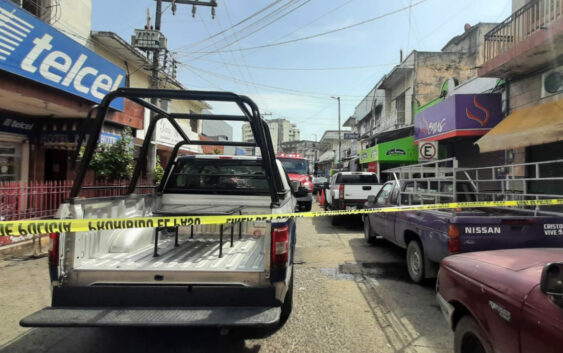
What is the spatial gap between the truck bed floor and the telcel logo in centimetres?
612

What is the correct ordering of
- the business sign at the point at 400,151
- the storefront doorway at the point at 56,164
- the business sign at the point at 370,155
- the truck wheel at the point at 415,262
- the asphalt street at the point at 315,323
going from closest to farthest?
the asphalt street at the point at 315,323
the truck wheel at the point at 415,262
the storefront doorway at the point at 56,164
the business sign at the point at 400,151
the business sign at the point at 370,155

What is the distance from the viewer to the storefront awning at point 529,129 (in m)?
7.25

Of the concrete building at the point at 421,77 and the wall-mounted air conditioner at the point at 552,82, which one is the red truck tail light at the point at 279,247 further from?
the concrete building at the point at 421,77

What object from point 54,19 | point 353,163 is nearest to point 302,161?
point 54,19

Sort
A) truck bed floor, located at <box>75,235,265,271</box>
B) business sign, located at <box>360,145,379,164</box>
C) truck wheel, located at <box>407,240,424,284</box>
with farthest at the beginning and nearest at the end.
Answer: business sign, located at <box>360,145,379,164</box>, truck wheel, located at <box>407,240,424,284</box>, truck bed floor, located at <box>75,235,265,271</box>

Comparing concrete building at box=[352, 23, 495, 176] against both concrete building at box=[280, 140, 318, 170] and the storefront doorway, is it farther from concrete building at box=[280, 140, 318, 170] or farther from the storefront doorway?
concrete building at box=[280, 140, 318, 170]

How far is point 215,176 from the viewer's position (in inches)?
193

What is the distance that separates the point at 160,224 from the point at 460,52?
22.6m

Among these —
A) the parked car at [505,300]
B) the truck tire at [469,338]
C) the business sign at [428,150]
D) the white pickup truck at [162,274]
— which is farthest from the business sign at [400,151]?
the truck tire at [469,338]

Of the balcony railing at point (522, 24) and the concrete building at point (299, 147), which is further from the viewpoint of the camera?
the concrete building at point (299, 147)

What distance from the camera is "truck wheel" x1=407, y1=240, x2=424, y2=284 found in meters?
5.05

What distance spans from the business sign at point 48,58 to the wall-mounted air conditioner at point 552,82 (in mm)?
12036

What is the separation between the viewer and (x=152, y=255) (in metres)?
3.73

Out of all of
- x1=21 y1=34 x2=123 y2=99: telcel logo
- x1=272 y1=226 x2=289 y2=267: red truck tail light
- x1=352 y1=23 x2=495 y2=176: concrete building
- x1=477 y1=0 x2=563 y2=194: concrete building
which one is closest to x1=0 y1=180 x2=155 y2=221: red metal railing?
x1=21 y1=34 x2=123 y2=99: telcel logo
